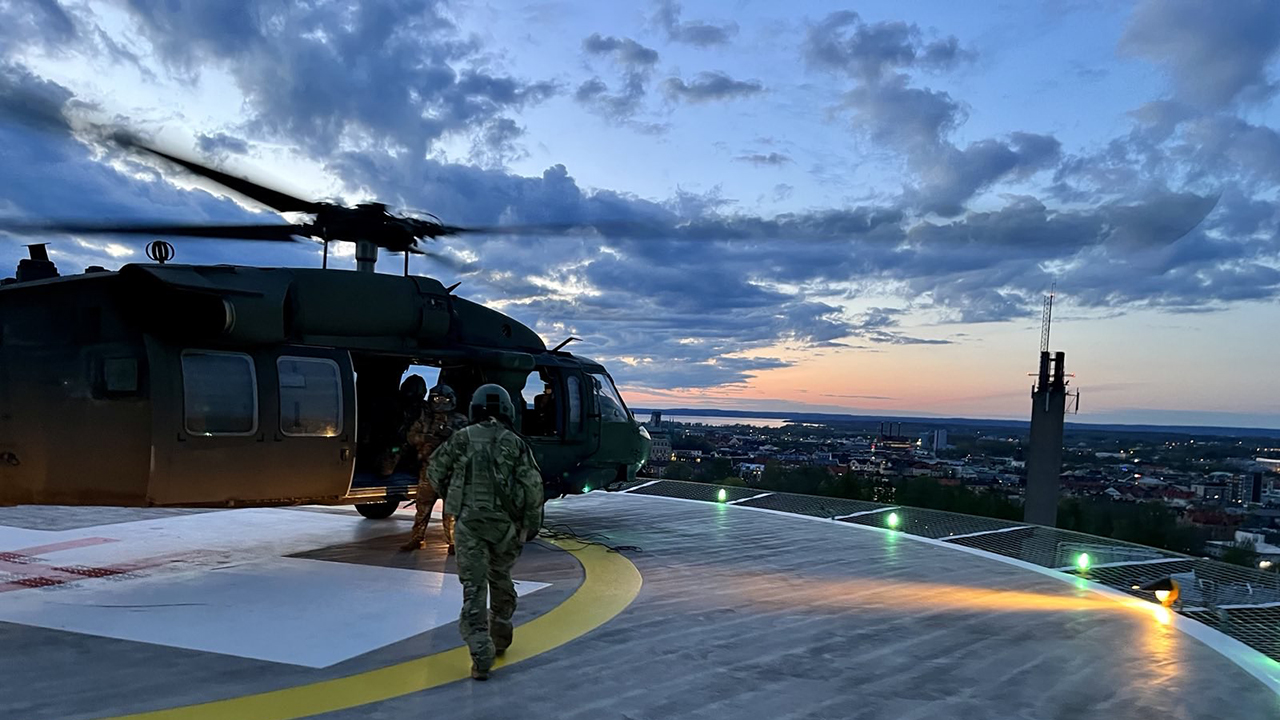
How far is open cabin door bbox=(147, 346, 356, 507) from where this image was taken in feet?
22.3

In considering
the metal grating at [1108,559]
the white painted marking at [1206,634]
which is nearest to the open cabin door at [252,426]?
the white painted marking at [1206,634]

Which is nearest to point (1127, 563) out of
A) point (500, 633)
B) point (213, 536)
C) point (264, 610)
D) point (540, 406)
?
point (540, 406)

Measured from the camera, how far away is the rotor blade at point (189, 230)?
6508mm

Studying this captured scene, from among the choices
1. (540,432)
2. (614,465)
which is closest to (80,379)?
(540,432)

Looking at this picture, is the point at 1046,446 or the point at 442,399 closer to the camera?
the point at 442,399

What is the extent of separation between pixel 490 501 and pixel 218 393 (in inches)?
151

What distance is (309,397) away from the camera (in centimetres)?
788

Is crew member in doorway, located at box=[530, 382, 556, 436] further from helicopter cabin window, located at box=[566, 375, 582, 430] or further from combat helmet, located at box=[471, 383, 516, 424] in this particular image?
combat helmet, located at box=[471, 383, 516, 424]

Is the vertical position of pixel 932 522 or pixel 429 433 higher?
pixel 429 433

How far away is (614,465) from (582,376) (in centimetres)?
144

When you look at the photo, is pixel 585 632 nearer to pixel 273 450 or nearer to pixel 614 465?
pixel 273 450

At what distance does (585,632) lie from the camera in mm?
5691

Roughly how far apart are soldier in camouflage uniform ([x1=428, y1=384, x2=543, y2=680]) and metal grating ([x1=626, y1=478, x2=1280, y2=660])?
5.56 metres

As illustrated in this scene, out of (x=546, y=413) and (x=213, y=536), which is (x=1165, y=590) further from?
(x=213, y=536)
